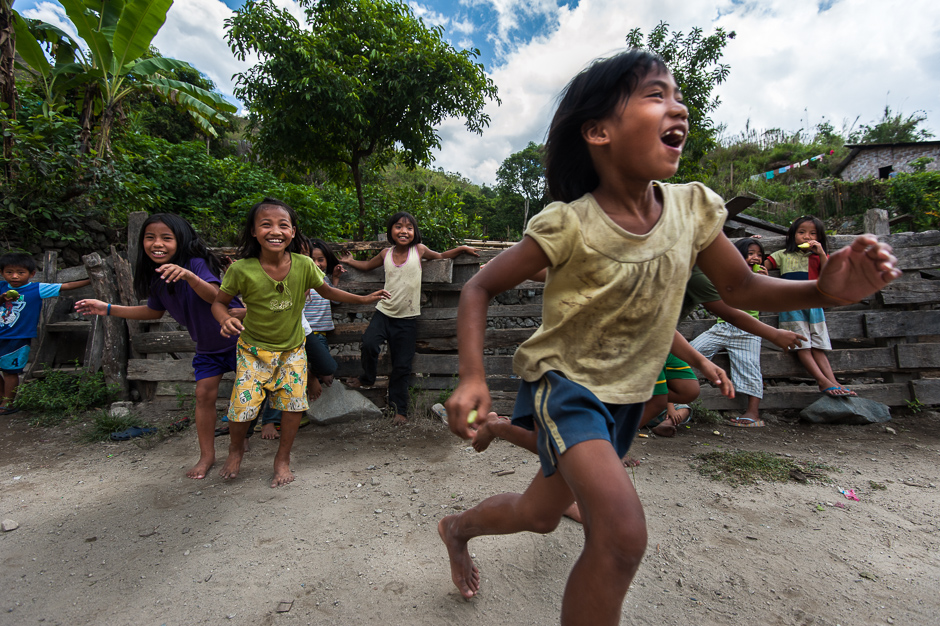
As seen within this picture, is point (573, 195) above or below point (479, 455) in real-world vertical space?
above

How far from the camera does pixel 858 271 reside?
125 cm

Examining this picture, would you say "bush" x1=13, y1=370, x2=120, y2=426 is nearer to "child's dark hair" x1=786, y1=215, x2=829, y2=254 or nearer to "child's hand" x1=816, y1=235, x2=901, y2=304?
"child's hand" x1=816, y1=235, x2=901, y2=304

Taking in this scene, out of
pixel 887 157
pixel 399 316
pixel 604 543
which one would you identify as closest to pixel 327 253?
pixel 399 316

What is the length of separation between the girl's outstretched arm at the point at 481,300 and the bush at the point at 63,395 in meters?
4.78

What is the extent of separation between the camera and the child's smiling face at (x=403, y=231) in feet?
13.7

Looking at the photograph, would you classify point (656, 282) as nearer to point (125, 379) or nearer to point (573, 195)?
point (573, 195)

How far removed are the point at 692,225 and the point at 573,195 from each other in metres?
0.39

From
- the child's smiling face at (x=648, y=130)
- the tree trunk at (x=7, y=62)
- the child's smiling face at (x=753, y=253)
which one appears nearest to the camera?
the child's smiling face at (x=648, y=130)

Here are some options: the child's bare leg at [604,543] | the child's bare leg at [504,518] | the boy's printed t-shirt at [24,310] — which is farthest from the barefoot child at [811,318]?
the boy's printed t-shirt at [24,310]

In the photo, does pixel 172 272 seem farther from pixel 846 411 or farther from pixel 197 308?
pixel 846 411

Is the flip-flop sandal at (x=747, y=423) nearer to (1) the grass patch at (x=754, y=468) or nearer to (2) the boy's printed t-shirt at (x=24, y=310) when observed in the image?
(1) the grass patch at (x=754, y=468)

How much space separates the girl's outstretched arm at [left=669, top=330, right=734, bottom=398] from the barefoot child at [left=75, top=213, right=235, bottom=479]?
293 cm

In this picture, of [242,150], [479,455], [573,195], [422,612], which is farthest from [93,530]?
[242,150]

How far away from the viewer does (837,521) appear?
237 centimetres
